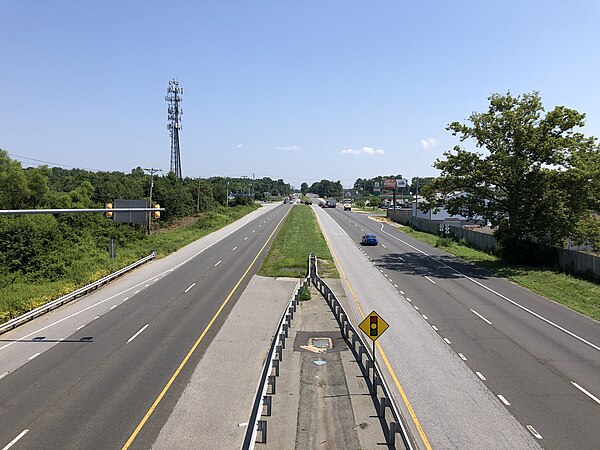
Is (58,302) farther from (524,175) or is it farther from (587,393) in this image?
(524,175)

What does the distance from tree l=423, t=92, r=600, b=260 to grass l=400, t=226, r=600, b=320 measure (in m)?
2.54

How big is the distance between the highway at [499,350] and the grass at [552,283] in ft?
3.21

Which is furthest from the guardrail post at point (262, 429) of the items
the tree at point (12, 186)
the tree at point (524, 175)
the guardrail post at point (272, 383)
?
the tree at point (12, 186)

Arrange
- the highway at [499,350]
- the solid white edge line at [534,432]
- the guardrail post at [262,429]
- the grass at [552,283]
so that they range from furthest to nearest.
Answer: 1. the grass at [552,283]
2. the highway at [499,350]
3. the solid white edge line at [534,432]
4. the guardrail post at [262,429]

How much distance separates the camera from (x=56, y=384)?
1636cm

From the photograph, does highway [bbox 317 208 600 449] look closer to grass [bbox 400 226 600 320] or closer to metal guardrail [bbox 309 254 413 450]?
grass [bbox 400 226 600 320]

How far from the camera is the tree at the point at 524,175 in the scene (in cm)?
3969

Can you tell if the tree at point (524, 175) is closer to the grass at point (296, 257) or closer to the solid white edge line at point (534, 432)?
the grass at point (296, 257)

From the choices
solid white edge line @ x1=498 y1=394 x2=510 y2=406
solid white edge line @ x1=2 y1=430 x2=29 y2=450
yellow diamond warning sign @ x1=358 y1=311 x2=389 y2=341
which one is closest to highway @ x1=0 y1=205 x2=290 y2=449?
solid white edge line @ x1=2 y1=430 x2=29 y2=450

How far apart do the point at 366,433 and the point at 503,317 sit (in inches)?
603

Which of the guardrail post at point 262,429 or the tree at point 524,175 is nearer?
the guardrail post at point 262,429

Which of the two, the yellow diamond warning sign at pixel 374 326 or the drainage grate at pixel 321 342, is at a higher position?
the yellow diamond warning sign at pixel 374 326

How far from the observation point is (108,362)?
18.6 meters

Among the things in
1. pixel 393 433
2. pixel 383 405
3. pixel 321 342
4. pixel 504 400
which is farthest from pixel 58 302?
pixel 504 400
